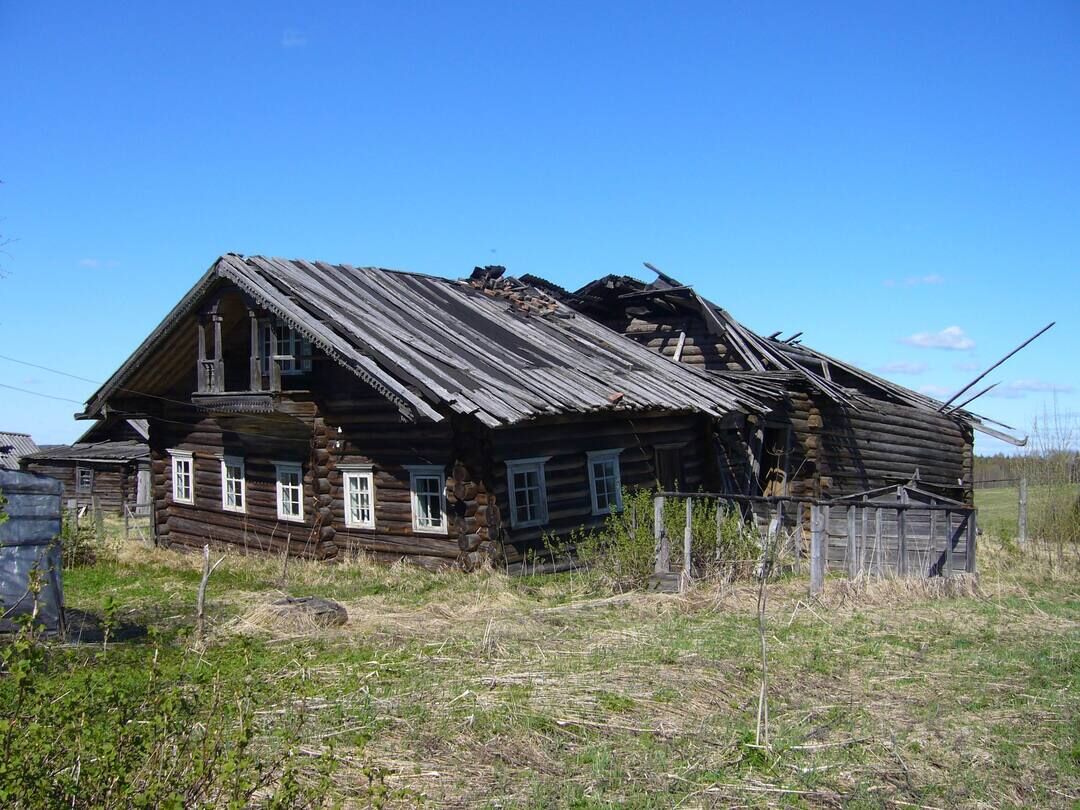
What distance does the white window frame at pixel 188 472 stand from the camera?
22.0 metres

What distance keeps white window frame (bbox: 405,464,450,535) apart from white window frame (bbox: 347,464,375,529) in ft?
3.16

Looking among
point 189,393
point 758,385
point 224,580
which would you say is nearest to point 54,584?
point 224,580

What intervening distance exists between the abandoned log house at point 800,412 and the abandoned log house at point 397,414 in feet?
2.22

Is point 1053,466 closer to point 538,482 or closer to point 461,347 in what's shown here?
point 538,482

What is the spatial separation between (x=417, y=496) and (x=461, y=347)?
2.90 m

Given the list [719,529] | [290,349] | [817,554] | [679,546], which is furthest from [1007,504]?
[290,349]

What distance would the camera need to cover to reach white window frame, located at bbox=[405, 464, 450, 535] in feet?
52.7

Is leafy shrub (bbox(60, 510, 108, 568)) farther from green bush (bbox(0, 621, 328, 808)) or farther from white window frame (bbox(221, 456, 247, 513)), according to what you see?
green bush (bbox(0, 621, 328, 808))

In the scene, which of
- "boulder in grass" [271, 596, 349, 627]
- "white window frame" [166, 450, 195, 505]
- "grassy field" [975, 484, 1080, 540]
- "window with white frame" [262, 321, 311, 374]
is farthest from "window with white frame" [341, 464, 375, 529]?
"grassy field" [975, 484, 1080, 540]

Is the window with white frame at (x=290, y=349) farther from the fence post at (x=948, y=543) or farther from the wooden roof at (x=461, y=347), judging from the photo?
the fence post at (x=948, y=543)

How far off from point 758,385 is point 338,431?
29.4ft

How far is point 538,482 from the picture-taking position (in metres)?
16.4

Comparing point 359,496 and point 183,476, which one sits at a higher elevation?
point 183,476

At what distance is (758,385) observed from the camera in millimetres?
20922
